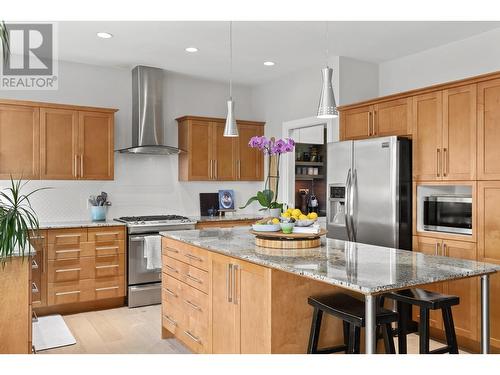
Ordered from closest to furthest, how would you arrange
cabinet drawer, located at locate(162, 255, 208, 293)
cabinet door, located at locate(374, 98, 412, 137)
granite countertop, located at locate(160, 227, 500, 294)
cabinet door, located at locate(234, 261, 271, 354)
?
granite countertop, located at locate(160, 227, 500, 294) < cabinet door, located at locate(234, 261, 271, 354) < cabinet drawer, located at locate(162, 255, 208, 293) < cabinet door, located at locate(374, 98, 412, 137)

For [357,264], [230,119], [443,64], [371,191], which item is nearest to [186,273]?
[230,119]

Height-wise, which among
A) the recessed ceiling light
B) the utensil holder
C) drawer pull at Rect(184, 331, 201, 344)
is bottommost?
drawer pull at Rect(184, 331, 201, 344)

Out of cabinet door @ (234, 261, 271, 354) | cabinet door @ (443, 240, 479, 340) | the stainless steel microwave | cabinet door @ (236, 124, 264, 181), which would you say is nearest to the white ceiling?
cabinet door @ (236, 124, 264, 181)

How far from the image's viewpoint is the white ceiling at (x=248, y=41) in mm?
3980

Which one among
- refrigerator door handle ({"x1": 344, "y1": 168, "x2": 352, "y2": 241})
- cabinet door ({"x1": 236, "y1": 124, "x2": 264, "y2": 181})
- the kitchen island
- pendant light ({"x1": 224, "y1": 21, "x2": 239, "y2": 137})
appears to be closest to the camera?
the kitchen island

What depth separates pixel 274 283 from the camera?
2.46 meters

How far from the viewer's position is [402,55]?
4.78 meters

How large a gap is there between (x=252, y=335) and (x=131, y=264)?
2.56m

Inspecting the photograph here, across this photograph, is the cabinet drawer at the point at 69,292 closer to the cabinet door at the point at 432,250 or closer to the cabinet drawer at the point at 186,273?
the cabinet drawer at the point at 186,273

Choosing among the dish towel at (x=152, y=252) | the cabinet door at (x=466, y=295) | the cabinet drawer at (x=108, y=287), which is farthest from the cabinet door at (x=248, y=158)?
the cabinet door at (x=466, y=295)

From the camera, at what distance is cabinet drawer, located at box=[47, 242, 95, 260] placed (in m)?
4.48

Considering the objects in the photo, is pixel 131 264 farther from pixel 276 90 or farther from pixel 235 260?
pixel 276 90

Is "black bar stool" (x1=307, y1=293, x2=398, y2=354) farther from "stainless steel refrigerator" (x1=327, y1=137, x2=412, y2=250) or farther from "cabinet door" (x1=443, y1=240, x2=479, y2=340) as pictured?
"stainless steel refrigerator" (x1=327, y1=137, x2=412, y2=250)

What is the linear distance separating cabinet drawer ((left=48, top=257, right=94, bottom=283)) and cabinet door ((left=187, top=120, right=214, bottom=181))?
162cm
